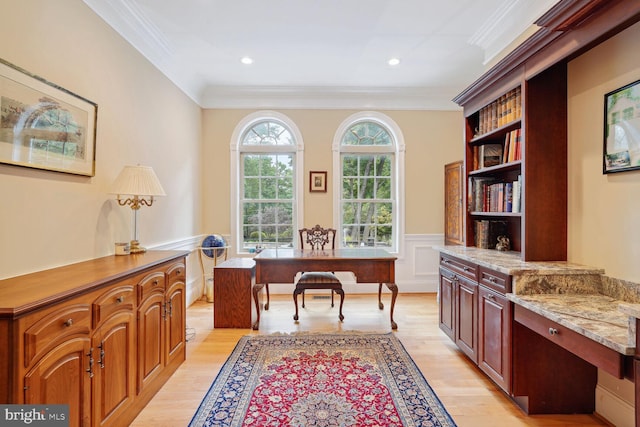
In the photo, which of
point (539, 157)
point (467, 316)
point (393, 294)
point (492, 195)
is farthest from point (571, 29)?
point (393, 294)

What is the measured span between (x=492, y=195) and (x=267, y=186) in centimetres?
317

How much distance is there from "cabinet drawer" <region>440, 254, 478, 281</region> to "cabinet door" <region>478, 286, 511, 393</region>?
0.51 ft

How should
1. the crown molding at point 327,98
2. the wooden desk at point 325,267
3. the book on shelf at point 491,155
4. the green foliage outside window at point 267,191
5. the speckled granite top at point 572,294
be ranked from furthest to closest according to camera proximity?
the green foliage outside window at point 267,191 → the crown molding at point 327,98 → the wooden desk at point 325,267 → the book on shelf at point 491,155 → the speckled granite top at point 572,294

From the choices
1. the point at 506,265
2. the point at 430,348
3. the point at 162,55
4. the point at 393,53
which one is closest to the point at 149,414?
the point at 430,348

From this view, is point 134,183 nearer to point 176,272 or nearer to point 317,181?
point 176,272

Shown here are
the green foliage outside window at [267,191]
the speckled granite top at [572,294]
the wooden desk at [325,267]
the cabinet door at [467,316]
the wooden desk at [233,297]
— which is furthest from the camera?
the green foliage outside window at [267,191]

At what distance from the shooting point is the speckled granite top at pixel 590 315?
1.24m

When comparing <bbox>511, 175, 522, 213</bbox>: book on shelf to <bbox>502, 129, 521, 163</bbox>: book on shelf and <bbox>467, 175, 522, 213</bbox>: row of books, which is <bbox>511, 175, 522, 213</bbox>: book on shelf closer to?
<bbox>467, 175, 522, 213</bbox>: row of books

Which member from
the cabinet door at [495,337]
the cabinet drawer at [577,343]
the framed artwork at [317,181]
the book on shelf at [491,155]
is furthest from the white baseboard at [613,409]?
the framed artwork at [317,181]

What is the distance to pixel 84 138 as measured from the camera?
86.0 inches

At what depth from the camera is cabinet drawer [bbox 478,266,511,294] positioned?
6.72 ft

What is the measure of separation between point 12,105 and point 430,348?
349cm

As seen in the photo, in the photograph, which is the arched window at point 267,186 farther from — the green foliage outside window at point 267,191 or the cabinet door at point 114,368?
the cabinet door at point 114,368

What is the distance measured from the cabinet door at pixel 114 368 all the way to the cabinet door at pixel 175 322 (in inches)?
18.0
